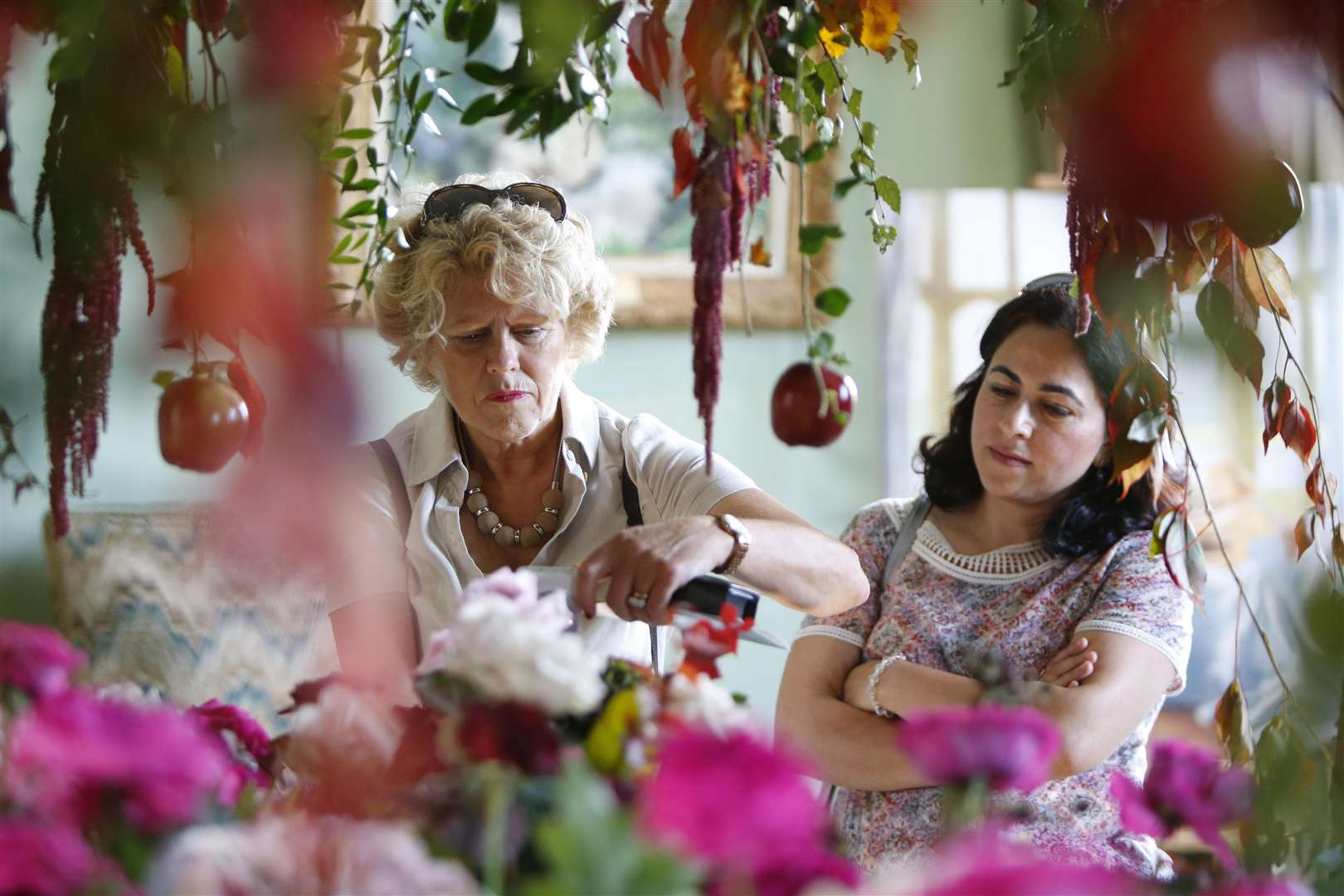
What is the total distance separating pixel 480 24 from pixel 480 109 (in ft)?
0.27

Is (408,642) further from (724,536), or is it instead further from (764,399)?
(764,399)

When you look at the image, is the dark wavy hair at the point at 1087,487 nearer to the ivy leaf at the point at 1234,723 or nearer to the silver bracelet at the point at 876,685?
the silver bracelet at the point at 876,685

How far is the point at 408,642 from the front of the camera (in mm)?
1300

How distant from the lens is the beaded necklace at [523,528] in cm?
145

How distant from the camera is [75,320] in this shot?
488 millimetres

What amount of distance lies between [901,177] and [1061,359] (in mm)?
1290

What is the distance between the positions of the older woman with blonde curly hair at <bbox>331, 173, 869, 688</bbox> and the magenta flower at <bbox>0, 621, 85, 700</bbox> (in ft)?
2.34

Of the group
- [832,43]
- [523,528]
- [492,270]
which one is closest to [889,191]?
[832,43]

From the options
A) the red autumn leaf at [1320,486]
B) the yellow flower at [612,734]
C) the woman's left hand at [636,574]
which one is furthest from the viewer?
the woman's left hand at [636,574]

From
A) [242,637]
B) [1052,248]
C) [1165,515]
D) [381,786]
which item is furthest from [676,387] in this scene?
[381,786]

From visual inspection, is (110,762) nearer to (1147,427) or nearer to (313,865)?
(313,865)

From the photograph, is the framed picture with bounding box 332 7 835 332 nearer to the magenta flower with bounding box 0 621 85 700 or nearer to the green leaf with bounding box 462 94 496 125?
the green leaf with bounding box 462 94 496 125

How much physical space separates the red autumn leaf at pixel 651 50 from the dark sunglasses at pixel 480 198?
845mm

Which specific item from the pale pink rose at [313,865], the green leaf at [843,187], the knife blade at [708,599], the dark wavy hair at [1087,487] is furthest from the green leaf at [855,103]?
the dark wavy hair at [1087,487]
